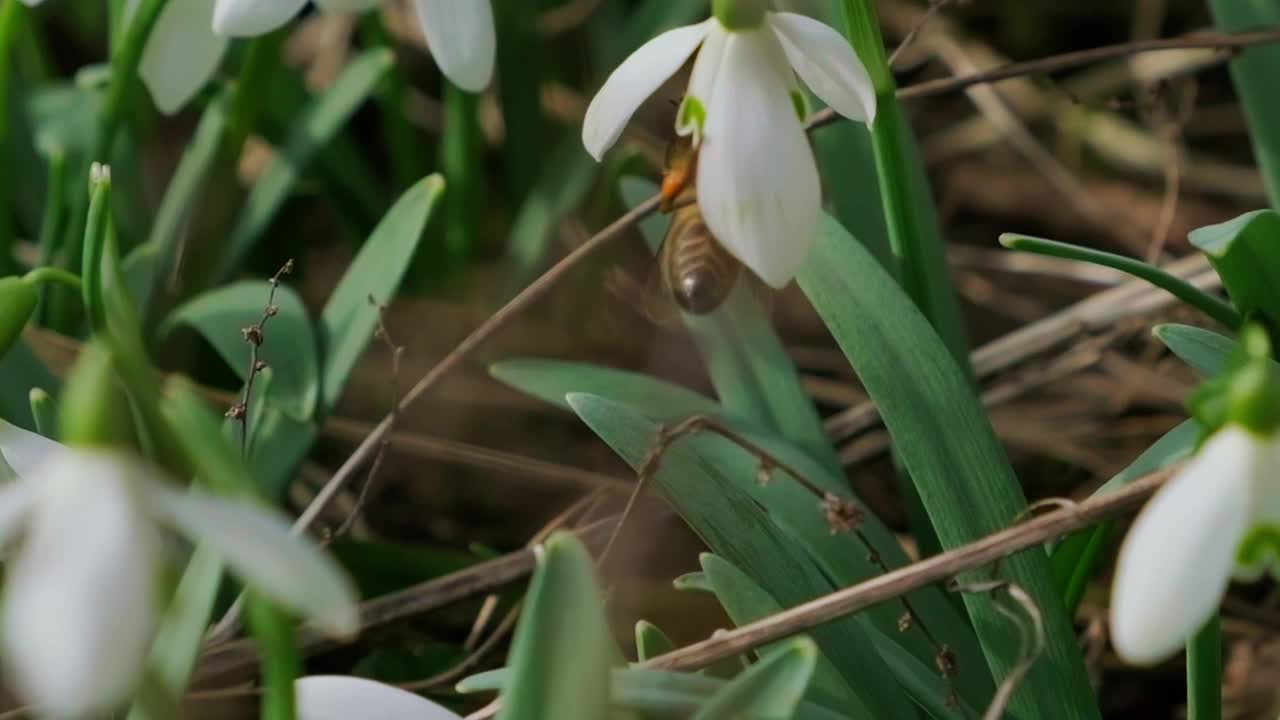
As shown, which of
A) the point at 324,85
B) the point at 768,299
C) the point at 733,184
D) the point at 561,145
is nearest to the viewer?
the point at 733,184

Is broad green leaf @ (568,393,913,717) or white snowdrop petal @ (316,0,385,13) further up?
white snowdrop petal @ (316,0,385,13)

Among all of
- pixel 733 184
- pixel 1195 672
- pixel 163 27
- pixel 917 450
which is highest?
pixel 163 27

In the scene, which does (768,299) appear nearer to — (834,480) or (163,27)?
(834,480)

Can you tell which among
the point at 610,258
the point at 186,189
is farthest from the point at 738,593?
the point at 610,258

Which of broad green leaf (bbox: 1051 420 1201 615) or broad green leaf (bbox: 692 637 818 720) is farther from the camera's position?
broad green leaf (bbox: 1051 420 1201 615)

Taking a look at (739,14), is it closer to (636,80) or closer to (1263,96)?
(636,80)

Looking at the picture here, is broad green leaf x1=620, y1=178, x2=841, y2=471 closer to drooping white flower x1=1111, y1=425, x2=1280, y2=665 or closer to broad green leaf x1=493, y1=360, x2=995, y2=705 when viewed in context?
broad green leaf x1=493, y1=360, x2=995, y2=705

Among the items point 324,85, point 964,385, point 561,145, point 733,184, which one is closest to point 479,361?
point 561,145

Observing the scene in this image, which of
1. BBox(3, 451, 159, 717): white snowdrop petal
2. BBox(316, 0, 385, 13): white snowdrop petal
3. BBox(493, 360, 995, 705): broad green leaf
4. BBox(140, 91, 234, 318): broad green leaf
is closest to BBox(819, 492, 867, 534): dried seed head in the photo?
BBox(493, 360, 995, 705): broad green leaf
